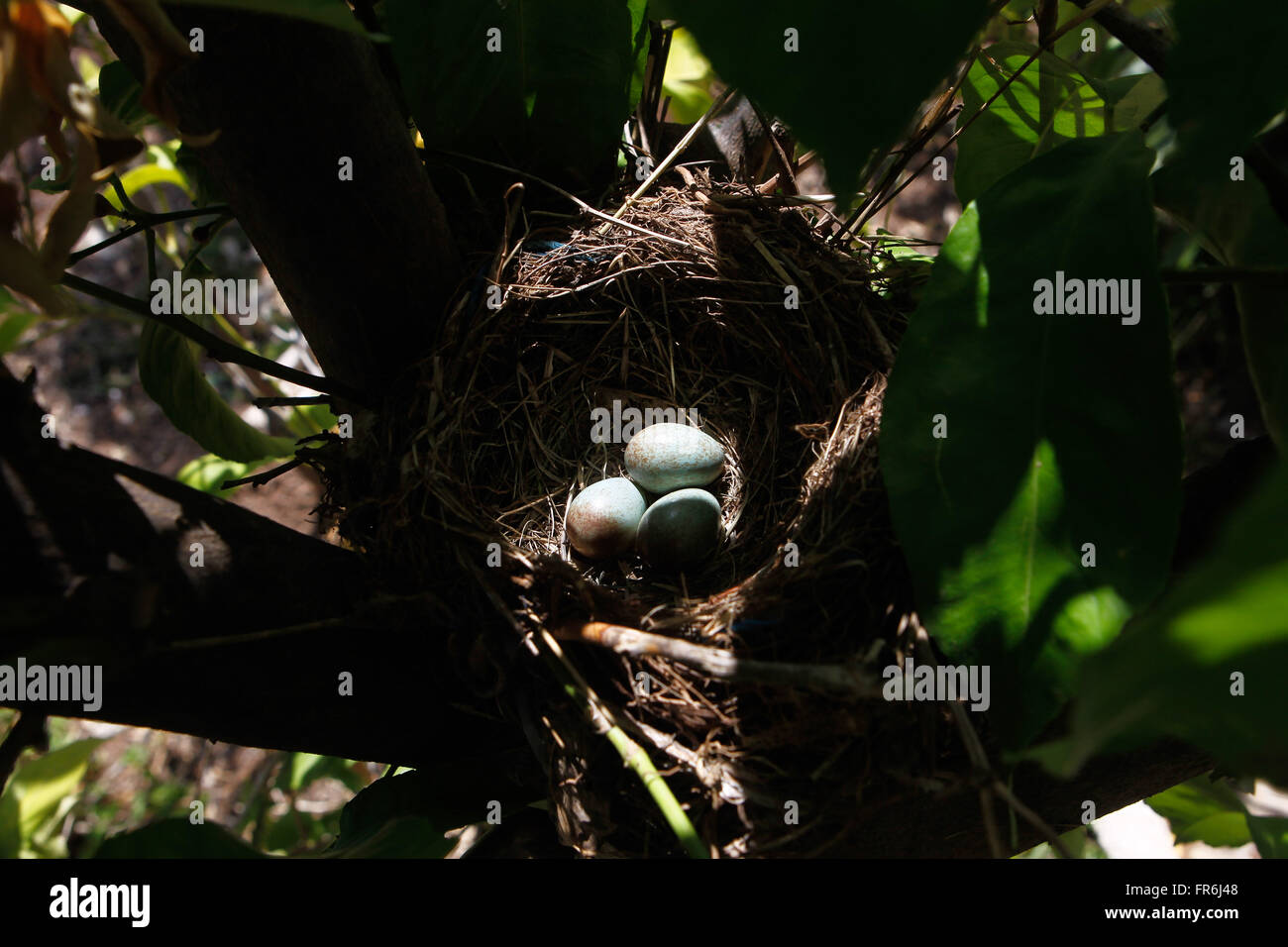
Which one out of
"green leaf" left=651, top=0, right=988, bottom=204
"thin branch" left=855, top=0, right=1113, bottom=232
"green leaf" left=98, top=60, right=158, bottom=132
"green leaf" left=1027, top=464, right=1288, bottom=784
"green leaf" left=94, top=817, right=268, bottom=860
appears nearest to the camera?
"green leaf" left=1027, top=464, right=1288, bottom=784

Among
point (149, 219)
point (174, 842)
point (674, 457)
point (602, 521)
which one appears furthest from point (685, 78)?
point (174, 842)

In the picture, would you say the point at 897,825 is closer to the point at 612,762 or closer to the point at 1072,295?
the point at 612,762

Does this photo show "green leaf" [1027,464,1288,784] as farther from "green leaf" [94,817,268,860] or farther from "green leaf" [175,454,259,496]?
"green leaf" [175,454,259,496]

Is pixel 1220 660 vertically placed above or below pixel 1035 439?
below

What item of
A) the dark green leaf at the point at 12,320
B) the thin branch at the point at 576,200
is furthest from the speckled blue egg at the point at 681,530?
the dark green leaf at the point at 12,320

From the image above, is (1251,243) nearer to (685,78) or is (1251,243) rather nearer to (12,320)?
(685,78)

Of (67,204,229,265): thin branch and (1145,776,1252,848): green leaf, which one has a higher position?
(67,204,229,265): thin branch

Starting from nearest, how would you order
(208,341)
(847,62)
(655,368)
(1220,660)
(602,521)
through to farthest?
(1220,660)
(847,62)
(208,341)
(602,521)
(655,368)

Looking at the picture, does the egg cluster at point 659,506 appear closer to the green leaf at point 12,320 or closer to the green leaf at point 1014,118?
the green leaf at point 1014,118

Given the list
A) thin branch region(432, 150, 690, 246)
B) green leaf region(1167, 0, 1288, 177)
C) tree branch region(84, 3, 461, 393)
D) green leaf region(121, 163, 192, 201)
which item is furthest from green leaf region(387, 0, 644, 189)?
green leaf region(121, 163, 192, 201)
